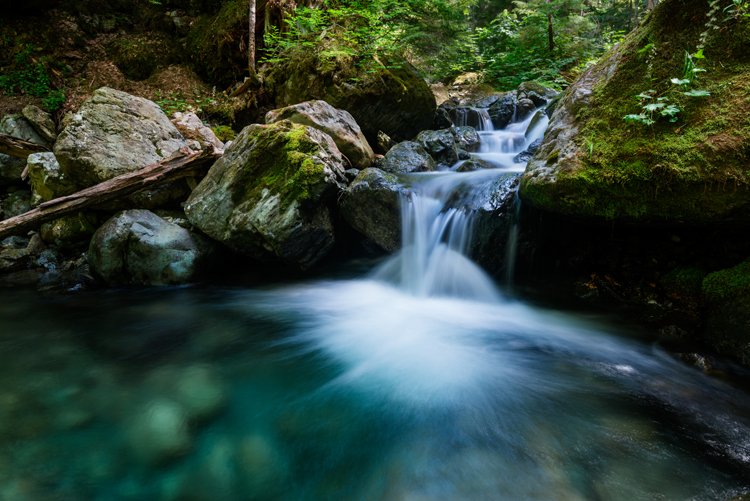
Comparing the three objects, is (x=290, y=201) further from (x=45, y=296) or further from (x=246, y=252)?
(x=45, y=296)

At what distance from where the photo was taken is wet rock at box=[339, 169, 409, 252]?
5164 mm

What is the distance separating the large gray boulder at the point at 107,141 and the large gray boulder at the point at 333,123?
228 centimetres

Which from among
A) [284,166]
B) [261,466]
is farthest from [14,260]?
[261,466]

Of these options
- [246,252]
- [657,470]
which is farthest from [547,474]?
[246,252]

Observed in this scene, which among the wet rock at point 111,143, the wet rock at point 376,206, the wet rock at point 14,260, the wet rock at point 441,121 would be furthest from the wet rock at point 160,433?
the wet rock at point 441,121

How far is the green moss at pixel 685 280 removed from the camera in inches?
140

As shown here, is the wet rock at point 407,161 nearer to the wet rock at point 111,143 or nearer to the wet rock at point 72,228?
the wet rock at point 111,143

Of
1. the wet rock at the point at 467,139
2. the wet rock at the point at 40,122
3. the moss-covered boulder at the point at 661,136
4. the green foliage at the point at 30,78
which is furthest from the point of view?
the green foliage at the point at 30,78

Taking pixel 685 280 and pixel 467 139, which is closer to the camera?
pixel 685 280

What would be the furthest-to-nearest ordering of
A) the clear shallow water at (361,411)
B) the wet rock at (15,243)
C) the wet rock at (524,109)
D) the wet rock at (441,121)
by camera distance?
the wet rock at (524,109) → the wet rock at (441,121) → the wet rock at (15,243) → the clear shallow water at (361,411)

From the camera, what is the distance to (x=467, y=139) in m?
8.57

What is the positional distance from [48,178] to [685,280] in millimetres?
10490

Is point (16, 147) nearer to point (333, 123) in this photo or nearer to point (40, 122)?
point (40, 122)

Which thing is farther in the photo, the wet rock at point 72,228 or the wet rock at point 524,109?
the wet rock at point 524,109
